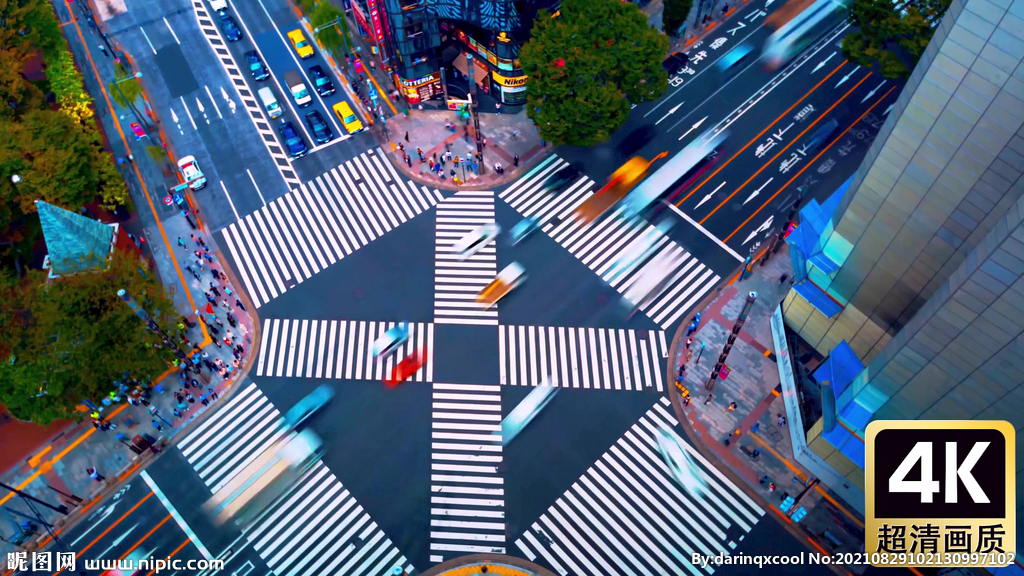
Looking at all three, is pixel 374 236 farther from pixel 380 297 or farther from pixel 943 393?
pixel 943 393

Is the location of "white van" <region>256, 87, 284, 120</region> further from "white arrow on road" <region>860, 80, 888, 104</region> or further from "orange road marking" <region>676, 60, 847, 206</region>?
"white arrow on road" <region>860, 80, 888, 104</region>

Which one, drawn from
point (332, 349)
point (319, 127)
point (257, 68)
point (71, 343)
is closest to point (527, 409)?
point (332, 349)

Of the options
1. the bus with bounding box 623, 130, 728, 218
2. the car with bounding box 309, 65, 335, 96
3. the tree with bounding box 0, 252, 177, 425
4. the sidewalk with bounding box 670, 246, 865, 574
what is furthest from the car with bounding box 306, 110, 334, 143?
the sidewalk with bounding box 670, 246, 865, 574

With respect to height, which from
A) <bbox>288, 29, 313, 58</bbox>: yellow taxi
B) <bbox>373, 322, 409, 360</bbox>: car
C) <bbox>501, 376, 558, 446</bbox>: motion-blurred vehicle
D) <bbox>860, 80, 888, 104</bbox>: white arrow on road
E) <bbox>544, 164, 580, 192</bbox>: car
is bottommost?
<bbox>501, 376, 558, 446</bbox>: motion-blurred vehicle

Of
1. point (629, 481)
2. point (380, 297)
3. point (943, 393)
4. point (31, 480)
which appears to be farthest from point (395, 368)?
point (943, 393)

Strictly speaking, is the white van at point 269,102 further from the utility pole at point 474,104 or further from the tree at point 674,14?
the tree at point 674,14

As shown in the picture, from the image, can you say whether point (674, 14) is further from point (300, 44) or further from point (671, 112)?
point (300, 44)
